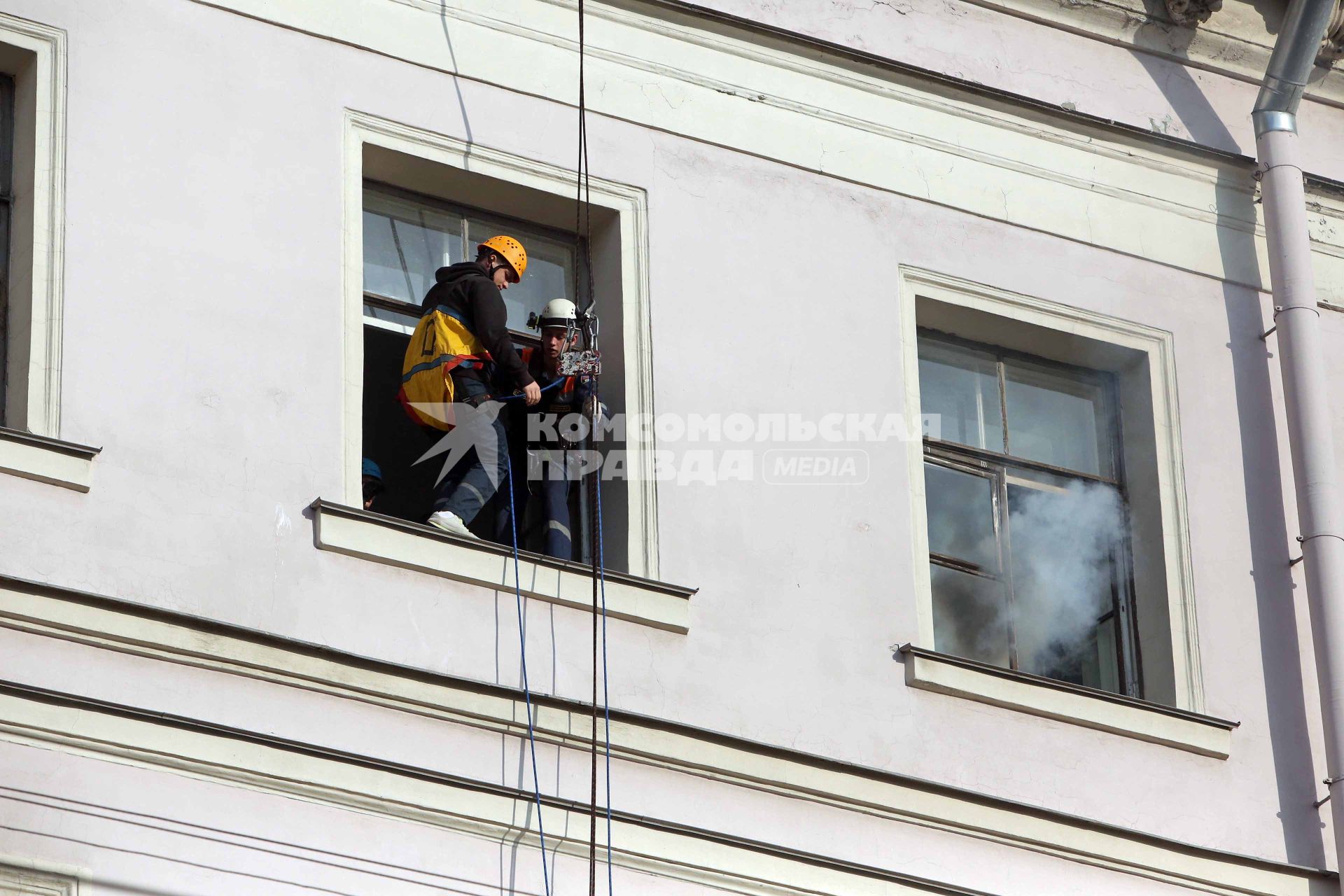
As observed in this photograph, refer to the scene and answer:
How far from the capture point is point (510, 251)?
10578 millimetres

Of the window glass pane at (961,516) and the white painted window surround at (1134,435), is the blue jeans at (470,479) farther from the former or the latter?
the window glass pane at (961,516)

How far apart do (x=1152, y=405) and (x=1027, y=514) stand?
29.8 inches

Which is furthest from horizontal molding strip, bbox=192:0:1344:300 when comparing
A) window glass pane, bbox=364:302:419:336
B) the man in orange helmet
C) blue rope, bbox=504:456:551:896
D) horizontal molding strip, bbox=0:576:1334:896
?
horizontal molding strip, bbox=0:576:1334:896

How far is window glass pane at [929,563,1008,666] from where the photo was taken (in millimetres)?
11219

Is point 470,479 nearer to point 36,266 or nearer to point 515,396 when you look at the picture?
point 515,396

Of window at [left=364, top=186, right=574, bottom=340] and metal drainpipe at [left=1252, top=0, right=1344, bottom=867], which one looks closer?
window at [left=364, top=186, right=574, bottom=340]

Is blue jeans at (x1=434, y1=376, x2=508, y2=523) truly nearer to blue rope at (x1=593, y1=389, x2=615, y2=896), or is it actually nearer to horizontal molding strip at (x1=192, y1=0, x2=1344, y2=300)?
blue rope at (x1=593, y1=389, x2=615, y2=896)

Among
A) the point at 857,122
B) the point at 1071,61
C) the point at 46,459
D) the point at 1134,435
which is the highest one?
the point at 1071,61

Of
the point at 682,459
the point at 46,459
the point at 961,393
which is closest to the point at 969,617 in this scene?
the point at 961,393

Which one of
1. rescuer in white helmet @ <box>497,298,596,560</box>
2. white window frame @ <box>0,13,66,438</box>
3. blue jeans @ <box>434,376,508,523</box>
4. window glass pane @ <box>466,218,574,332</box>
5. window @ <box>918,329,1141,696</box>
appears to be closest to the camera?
white window frame @ <box>0,13,66,438</box>

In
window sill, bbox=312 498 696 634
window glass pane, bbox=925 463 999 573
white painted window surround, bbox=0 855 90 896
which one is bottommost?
white painted window surround, bbox=0 855 90 896

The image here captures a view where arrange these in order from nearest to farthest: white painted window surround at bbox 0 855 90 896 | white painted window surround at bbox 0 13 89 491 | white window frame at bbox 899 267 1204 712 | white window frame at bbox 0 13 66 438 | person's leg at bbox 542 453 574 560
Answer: white painted window surround at bbox 0 855 90 896 < white painted window surround at bbox 0 13 89 491 < white window frame at bbox 0 13 66 438 < person's leg at bbox 542 453 574 560 < white window frame at bbox 899 267 1204 712

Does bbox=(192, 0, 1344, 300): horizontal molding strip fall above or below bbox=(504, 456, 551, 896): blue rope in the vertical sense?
above

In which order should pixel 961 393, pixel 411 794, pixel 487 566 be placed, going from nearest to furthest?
pixel 411 794 < pixel 487 566 < pixel 961 393
